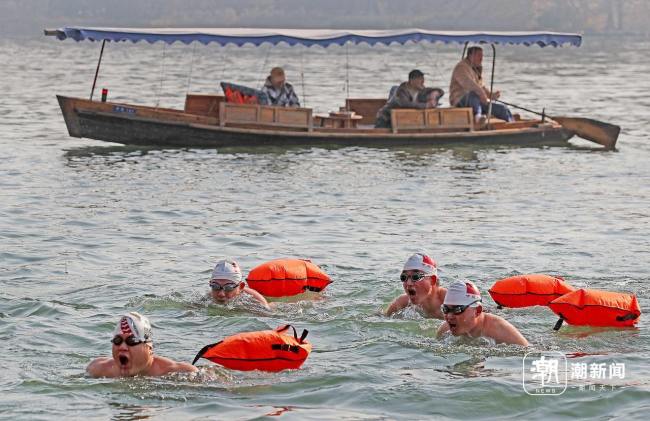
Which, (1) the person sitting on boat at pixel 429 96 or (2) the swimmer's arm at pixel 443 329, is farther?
(1) the person sitting on boat at pixel 429 96

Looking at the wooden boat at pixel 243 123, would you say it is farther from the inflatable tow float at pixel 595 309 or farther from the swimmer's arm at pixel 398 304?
the inflatable tow float at pixel 595 309

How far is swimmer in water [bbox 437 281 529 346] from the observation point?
486 inches

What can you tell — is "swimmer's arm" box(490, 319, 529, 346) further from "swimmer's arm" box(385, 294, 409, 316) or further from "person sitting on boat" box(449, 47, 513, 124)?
"person sitting on boat" box(449, 47, 513, 124)

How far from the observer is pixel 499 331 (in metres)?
12.7

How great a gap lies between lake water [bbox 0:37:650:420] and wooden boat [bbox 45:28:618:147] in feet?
1.23

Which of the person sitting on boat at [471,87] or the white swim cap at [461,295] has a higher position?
the person sitting on boat at [471,87]

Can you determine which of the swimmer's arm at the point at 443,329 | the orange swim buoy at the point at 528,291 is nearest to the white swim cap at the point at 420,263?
the swimmer's arm at the point at 443,329

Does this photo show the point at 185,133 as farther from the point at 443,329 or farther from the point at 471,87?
the point at 443,329

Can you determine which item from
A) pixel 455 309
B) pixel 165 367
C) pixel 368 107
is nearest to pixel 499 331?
pixel 455 309

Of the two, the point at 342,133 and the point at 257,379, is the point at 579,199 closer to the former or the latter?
the point at 342,133

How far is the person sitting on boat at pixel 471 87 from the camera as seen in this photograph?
29031 millimetres

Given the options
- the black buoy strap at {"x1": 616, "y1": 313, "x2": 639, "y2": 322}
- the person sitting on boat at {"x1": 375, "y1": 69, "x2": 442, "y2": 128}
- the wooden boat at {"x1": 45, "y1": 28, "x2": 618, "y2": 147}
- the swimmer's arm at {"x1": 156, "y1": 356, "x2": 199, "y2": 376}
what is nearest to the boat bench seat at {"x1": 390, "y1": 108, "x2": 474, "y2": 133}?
the wooden boat at {"x1": 45, "y1": 28, "x2": 618, "y2": 147}

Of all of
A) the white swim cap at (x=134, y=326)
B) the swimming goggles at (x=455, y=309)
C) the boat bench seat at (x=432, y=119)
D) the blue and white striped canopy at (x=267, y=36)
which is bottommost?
the swimming goggles at (x=455, y=309)

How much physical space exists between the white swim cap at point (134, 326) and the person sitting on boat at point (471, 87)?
18.8 metres
